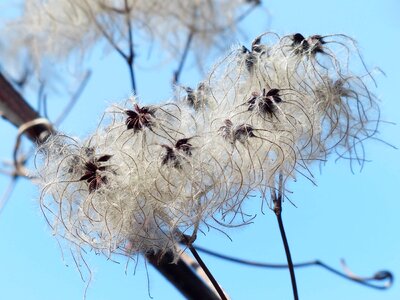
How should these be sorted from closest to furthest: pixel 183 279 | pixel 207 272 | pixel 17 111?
pixel 207 272, pixel 183 279, pixel 17 111

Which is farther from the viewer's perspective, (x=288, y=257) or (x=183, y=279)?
(x=183, y=279)

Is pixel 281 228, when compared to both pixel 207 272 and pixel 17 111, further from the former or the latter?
pixel 17 111

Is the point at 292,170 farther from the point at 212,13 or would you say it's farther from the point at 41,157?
the point at 212,13

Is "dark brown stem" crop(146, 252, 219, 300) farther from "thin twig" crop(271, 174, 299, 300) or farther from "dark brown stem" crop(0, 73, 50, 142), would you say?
"dark brown stem" crop(0, 73, 50, 142)

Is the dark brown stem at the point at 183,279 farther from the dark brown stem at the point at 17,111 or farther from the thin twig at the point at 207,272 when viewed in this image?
the dark brown stem at the point at 17,111

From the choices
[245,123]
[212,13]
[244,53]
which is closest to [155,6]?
[212,13]

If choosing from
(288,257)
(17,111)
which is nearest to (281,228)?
(288,257)

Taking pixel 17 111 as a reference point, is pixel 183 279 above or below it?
below

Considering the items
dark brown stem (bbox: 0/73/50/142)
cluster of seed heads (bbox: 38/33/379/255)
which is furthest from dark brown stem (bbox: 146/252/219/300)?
dark brown stem (bbox: 0/73/50/142)
